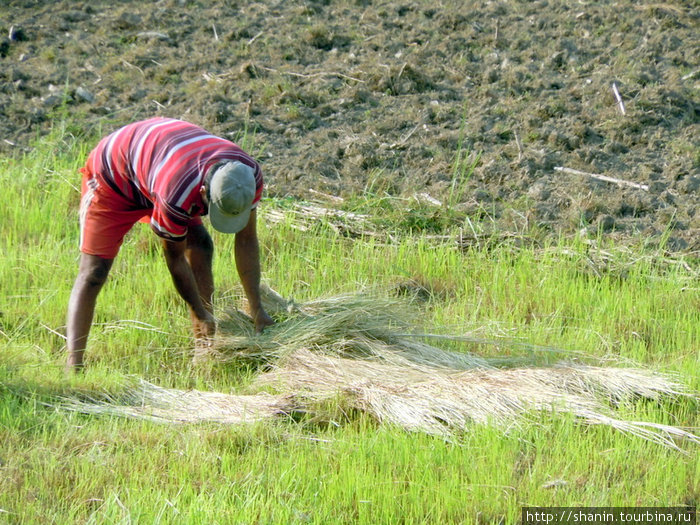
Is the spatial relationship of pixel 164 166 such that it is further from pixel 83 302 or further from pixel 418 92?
pixel 418 92

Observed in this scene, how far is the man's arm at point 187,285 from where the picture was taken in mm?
4352

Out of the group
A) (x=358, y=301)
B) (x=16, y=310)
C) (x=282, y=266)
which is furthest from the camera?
(x=282, y=266)

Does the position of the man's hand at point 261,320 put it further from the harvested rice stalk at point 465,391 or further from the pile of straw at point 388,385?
the harvested rice stalk at point 465,391

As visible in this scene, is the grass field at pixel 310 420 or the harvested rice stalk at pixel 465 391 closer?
the grass field at pixel 310 420

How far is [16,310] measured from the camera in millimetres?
5223

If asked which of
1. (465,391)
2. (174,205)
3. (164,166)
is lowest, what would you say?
(465,391)

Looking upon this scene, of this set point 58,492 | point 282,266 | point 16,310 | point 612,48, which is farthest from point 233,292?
point 612,48

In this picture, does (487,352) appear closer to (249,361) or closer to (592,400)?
(592,400)

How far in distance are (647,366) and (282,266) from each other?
2364 mm

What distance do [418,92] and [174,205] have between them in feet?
12.8

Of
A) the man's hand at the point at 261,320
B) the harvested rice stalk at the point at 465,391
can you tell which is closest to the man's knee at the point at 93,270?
the man's hand at the point at 261,320

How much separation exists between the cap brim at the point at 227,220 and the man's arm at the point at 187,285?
0.39m

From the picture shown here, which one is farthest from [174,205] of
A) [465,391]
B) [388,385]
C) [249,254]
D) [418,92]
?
[418,92]

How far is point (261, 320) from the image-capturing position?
186 inches
